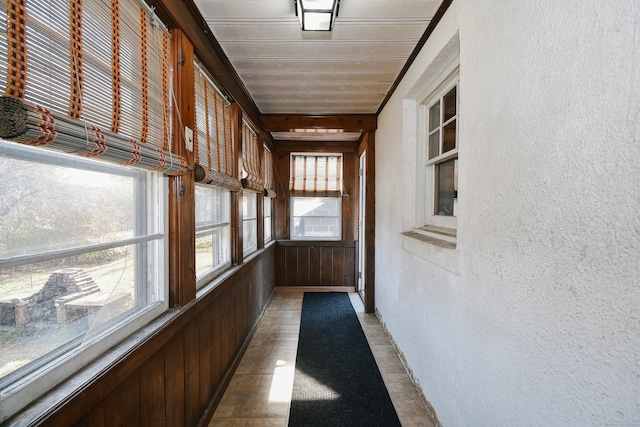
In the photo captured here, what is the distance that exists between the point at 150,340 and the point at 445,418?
1579 mm

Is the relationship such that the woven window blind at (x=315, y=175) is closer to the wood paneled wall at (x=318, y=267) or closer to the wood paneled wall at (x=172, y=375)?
the wood paneled wall at (x=318, y=267)

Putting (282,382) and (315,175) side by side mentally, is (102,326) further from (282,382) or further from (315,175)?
(315,175)

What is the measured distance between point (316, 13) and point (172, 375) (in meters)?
2.03

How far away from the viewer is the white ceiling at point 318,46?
5.65 ft

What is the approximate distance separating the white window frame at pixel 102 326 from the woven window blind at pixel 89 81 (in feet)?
0.34

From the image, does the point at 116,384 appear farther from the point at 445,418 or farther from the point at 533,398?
the point at 445,418

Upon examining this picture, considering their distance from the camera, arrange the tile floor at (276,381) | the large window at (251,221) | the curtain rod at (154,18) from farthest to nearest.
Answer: the large window at (251,221)
the tile floor at (276,381)
the curtain rod at (154,18)

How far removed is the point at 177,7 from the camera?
4.88 ft

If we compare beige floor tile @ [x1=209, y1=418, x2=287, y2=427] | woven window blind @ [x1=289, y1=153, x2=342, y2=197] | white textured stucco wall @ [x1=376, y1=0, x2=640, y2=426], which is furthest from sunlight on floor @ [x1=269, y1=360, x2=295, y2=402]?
woven window blind @ [x1=289, y1=153, x2=342, y2=197]

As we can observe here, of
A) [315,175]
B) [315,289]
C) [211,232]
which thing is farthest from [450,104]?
[315,289]

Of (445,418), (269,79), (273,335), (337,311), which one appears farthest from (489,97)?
(337,311)

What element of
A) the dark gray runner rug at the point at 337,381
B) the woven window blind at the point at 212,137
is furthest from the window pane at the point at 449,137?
the dark gray runner rug at the point at 337,381

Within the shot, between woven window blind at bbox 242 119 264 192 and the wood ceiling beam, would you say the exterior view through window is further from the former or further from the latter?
the wood ceiling beam

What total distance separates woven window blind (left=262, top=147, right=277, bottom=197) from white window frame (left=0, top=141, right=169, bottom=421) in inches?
101
